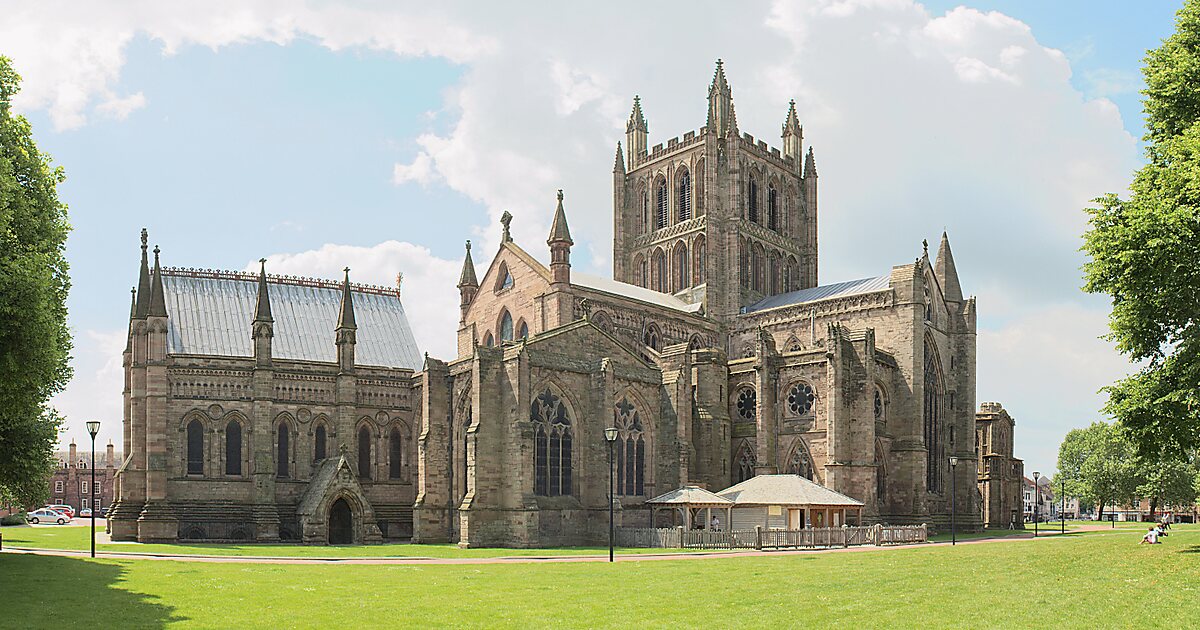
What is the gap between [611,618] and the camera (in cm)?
2034

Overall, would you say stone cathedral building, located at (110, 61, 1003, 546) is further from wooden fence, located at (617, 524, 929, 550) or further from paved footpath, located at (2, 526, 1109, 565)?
paved footpath, located at (2, 526, 1109, 565)

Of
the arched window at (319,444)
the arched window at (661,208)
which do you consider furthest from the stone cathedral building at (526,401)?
the arched window at (661,208)

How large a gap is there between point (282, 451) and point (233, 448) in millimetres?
2475

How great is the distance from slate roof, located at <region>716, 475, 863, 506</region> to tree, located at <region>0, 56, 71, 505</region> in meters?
30.3

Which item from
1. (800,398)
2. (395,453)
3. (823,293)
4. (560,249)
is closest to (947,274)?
(823,293)

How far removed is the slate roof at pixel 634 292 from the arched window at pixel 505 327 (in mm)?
4742

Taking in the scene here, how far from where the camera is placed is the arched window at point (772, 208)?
8175 cm

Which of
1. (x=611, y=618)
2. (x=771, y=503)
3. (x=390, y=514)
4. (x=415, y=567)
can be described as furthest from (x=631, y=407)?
(x=611, y=618)

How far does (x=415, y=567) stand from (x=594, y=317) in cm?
3235

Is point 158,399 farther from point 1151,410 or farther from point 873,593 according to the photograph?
point 1151,410

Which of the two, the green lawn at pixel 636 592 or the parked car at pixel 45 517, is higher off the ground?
the green lawn at pixel 636 592

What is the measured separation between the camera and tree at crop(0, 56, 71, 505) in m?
22.6

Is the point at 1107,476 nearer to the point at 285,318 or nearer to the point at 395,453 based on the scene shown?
the point at 395,453

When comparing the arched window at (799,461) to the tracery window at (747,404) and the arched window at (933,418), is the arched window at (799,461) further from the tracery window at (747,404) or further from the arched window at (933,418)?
the arched window at (933,418)
